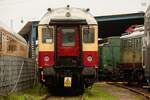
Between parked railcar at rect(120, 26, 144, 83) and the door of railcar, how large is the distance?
7.10 m

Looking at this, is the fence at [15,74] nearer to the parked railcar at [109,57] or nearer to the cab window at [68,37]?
the cab window at [68,37]

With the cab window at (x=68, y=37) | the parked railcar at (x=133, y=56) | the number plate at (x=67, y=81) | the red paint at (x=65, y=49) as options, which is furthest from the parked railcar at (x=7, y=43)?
the parked railcar at (x=133, y=56)

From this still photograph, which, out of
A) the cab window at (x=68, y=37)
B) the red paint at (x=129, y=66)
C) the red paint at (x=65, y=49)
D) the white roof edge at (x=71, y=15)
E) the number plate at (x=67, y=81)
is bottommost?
the number plate at (x=67, y=81)

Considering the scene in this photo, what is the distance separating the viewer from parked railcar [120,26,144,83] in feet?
95.2

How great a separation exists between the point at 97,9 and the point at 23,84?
20.2 metres

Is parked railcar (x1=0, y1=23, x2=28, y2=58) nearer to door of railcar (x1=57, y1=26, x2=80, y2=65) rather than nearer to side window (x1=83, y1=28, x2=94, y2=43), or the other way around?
door of railcar (x1=57, y1=26, x2=80, y2=65)

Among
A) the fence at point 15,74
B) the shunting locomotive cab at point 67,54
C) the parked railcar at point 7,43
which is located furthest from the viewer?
the shunting locomotive cab at point 67,54

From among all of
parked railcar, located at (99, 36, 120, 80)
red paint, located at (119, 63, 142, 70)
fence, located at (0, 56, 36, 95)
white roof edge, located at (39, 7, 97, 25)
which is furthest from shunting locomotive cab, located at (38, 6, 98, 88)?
parked railcar, located at (99, 36, 120, 80)

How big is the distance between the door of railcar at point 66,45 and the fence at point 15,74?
1731mm

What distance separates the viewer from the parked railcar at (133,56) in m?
29.0

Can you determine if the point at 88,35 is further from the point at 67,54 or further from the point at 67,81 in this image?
the point at 67,81

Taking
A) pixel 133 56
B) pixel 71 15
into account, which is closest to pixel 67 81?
pixel 71 15

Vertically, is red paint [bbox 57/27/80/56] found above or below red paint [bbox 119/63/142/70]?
above

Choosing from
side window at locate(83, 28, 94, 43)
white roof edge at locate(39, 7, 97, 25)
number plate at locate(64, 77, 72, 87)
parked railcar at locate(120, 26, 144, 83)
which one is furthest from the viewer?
parked railcar at locate(120, 26, 144, 83)
